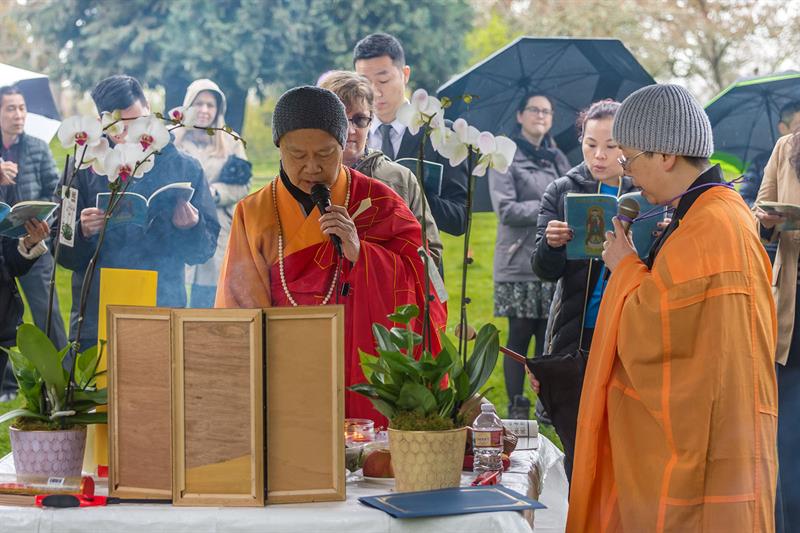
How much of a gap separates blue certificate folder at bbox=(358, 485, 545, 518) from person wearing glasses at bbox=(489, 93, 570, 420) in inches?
143

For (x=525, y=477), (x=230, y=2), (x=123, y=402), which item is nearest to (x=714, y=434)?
(x=525, y=477)

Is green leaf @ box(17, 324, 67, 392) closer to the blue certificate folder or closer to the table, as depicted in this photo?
the table

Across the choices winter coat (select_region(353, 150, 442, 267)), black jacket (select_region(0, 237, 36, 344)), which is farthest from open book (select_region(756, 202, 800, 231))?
black jacket (select_region(0, 237, 36, 344))

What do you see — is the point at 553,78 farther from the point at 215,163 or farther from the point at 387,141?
the point at 215,163

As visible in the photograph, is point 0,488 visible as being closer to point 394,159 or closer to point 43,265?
point 394,159

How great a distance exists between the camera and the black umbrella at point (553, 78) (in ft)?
19.5

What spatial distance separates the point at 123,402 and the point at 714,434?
4.22 ft

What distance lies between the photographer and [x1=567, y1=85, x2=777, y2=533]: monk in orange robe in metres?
2.39

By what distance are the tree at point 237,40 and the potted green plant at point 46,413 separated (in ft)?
17.1

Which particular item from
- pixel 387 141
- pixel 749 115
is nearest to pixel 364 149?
pixel 387 141

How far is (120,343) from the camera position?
215 centimetres

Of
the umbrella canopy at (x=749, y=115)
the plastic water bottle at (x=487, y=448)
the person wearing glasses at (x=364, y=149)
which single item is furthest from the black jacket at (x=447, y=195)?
the plastic water bottle at (x=487, y=448)

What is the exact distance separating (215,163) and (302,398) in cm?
453

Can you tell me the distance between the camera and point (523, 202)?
594cm
